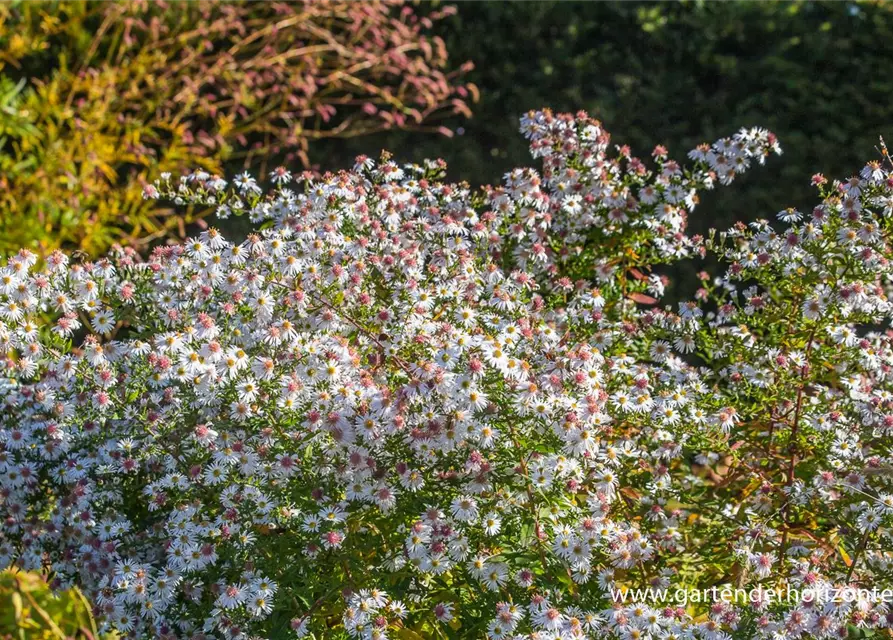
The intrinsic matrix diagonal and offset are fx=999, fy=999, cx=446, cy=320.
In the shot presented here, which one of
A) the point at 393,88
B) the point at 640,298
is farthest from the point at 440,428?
the point at 393,88

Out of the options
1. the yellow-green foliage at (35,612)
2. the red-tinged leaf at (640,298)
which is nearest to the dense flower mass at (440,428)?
the red-tinged leaf at (640,298)

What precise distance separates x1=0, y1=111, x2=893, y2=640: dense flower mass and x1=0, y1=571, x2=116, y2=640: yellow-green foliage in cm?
58

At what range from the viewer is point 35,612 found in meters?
1.56

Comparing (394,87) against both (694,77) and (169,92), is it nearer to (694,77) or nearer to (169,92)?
(169,92)

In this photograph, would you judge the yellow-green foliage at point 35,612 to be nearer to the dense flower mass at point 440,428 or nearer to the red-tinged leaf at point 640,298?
the dense flower mass at point 440,428

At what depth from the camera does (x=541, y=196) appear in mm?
3043

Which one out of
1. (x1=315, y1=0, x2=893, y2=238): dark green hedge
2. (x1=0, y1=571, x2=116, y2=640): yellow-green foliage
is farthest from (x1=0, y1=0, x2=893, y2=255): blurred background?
(x1=0, y1=571, x2=116, y2=640): yellow-green foliage

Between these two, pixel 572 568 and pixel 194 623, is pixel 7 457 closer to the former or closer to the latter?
pixel 194 623

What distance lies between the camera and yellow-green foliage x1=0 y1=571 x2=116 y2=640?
147 cm

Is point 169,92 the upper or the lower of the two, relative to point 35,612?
upper

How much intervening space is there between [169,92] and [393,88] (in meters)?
1.34

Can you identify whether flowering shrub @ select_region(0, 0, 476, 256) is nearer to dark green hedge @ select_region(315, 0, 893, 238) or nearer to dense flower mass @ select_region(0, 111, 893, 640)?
dark green hedge @ select_region(315, 0, 893, 238)

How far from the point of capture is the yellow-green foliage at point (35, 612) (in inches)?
57.9

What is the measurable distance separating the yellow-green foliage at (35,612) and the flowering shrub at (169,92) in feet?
11.3
